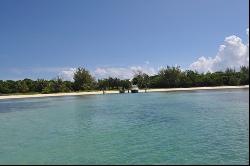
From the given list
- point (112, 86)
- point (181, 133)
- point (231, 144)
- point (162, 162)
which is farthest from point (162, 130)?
point (112, 86)

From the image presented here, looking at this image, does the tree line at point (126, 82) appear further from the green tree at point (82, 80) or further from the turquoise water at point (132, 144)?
the turquoise water at point (132, 144)

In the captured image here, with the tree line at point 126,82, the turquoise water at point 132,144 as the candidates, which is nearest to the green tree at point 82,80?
the tree line at point 126,82

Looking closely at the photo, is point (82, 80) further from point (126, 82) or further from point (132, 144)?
point (132, 144)

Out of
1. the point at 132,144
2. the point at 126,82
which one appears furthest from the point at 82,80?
the point at 132,144

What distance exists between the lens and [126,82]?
113m

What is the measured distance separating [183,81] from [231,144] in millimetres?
103794

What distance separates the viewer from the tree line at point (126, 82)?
359 feet

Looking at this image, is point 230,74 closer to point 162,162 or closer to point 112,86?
point 112,86

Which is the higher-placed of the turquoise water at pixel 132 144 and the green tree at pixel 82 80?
the green tree at pixel 82 80

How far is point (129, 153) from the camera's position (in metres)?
16.3

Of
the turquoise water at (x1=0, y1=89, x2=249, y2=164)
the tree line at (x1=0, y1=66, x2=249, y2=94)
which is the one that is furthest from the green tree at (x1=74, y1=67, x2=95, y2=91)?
the turquoise water at (x1=0, y1=89, x2=249, y2=164)

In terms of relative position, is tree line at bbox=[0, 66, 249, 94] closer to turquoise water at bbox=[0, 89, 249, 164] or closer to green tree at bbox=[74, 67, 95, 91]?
green tree at bbox=[74, 67, 95, 91]

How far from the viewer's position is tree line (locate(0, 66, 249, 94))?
4309 inches

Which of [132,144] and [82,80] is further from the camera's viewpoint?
[82,80]
